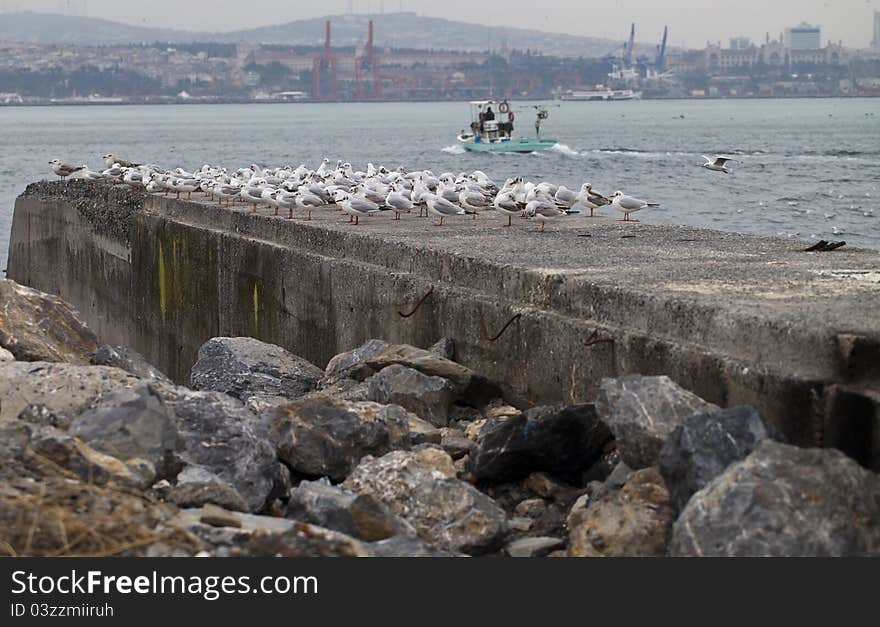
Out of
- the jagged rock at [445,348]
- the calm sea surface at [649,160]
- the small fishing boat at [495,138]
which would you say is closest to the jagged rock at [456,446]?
the jagged rock at [445,348]

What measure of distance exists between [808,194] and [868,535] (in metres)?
33.7

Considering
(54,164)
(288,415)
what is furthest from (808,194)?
(288,415)

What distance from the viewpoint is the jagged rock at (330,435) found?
5988mm

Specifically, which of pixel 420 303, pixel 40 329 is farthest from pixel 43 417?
pixel 420 303

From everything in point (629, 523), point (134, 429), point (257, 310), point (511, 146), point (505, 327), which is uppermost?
point (505, 327)

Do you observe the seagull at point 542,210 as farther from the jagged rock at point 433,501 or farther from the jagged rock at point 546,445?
the jagged rock at point 433,501

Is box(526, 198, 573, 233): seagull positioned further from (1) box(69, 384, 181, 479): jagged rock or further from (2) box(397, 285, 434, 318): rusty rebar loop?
(1) box(69, 384, 181, 479): jagged rock

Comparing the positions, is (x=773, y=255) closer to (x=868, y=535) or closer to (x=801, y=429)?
(x=801, y=429)

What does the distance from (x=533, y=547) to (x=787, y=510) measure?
110cm

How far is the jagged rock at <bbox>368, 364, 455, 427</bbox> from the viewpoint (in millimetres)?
6871

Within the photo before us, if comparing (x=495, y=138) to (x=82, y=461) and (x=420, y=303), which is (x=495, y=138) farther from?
(x=82, y=461)

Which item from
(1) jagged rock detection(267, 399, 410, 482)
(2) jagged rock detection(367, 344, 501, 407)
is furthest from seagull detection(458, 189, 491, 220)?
(1) jagged rock detection(267, 399, 410, 482)

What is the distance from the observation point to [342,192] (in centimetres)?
1188

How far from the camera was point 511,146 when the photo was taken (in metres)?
63.6
